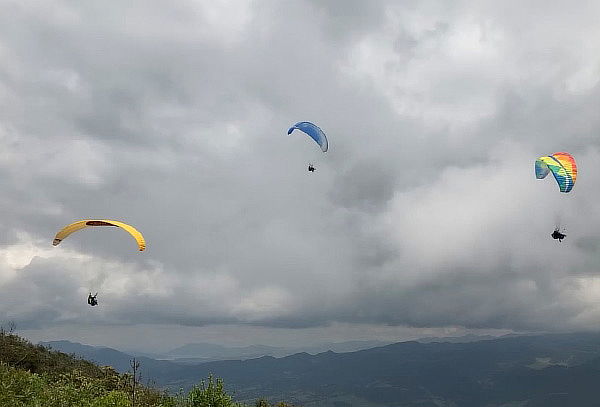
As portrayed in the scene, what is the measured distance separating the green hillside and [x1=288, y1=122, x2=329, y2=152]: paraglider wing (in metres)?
35.1

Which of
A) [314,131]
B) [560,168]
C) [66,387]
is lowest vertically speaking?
[66,387]

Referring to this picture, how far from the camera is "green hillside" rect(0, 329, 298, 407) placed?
3894 cm

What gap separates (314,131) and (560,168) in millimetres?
31393

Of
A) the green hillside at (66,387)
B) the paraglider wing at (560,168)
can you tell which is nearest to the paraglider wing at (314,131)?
the paraglider wing at (560,168)

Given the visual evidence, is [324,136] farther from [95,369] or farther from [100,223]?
[95,369]

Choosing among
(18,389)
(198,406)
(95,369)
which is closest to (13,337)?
(95,369)

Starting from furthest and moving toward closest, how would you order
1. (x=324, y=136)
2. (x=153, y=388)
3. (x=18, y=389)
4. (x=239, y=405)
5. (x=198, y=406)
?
(x=324, y=136) < (x=153, y=388) < (x=239, y=405) < (x=18, y=389) < (x=198, y=406)

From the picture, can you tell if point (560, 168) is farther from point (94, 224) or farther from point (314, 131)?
point (94, 224)

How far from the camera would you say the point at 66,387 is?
4531cm

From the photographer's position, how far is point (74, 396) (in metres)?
44.2

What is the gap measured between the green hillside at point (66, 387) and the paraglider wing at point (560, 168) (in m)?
40.9

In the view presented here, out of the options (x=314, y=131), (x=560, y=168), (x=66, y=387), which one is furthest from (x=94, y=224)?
(x=560, y=168)

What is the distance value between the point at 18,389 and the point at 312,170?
141 feet

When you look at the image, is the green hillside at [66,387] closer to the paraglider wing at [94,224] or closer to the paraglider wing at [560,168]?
the paraglider wing at [94,224]
